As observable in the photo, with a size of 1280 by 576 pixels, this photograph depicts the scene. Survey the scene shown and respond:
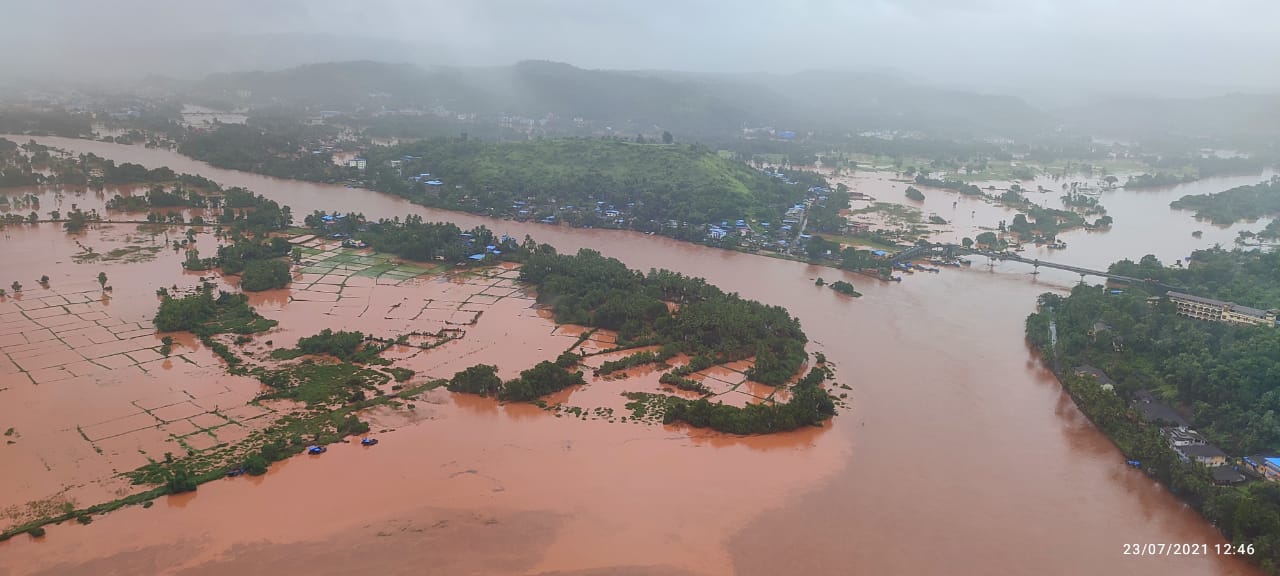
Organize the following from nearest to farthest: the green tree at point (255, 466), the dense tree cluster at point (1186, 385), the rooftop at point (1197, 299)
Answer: the dense tree cluster at point (1186, 385), the green tree at point (255, 466), the rooftop at point (1197, 299)

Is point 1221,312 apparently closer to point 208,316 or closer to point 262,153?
point 208,316

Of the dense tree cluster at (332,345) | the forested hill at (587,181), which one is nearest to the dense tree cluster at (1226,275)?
the forested hill at (587,181)

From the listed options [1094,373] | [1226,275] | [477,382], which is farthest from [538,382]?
[1226,275]

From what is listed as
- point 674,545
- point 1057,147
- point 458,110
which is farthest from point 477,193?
point 1057,147

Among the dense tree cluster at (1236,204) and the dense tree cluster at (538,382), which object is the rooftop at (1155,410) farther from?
the dense tree cluster at (1236,204)

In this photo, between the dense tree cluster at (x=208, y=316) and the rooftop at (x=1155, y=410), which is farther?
the dense tree cluster at (x=208, y=316)

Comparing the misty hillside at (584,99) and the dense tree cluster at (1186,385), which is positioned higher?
the misty hillside at (584,99)
